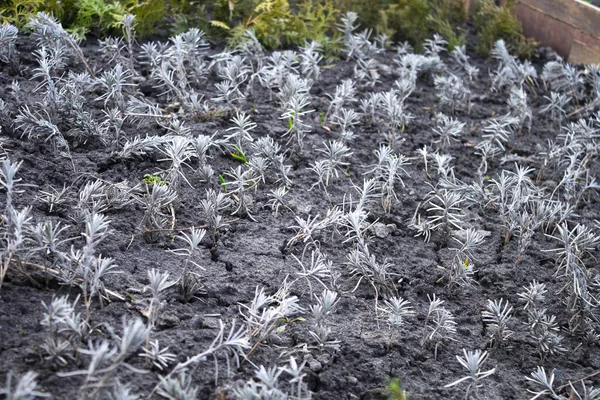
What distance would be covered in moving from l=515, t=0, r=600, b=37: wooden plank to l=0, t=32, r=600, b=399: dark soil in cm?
177

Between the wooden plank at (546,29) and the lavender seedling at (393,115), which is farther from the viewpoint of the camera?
the wooden plank at (546,29)

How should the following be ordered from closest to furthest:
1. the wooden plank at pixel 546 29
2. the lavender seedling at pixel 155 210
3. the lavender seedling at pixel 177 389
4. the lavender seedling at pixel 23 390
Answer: the lavender seedling at pixel 23 390
the lavender seedling at pixel 177 389
the lavender seedling at pixel 155 210
the wooden plank at pixel 546 29

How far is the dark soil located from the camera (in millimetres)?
2502

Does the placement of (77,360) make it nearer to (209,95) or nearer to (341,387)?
(341,387)

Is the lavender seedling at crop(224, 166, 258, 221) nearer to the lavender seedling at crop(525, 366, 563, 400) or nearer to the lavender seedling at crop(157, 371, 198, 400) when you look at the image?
the lavender seedling at crop(157, 371, 198, 400)

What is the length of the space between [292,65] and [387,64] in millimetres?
769

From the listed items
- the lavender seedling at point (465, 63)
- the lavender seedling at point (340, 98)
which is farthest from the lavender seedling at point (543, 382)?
the lavender seedling at point (465, 63)

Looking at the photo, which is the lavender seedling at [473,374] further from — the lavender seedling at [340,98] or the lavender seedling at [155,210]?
the lavender seedling at [340,98]

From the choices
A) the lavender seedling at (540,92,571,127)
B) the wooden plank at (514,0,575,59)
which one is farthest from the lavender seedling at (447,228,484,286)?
the wooden plank at (514,0,575,59)

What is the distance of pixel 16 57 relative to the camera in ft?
13.5

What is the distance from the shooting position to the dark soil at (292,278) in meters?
2.50

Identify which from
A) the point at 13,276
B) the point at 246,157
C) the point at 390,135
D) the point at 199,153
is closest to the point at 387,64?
the point at 390,135

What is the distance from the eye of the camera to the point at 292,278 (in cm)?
302

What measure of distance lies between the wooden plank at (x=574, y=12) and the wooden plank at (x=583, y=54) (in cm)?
11
